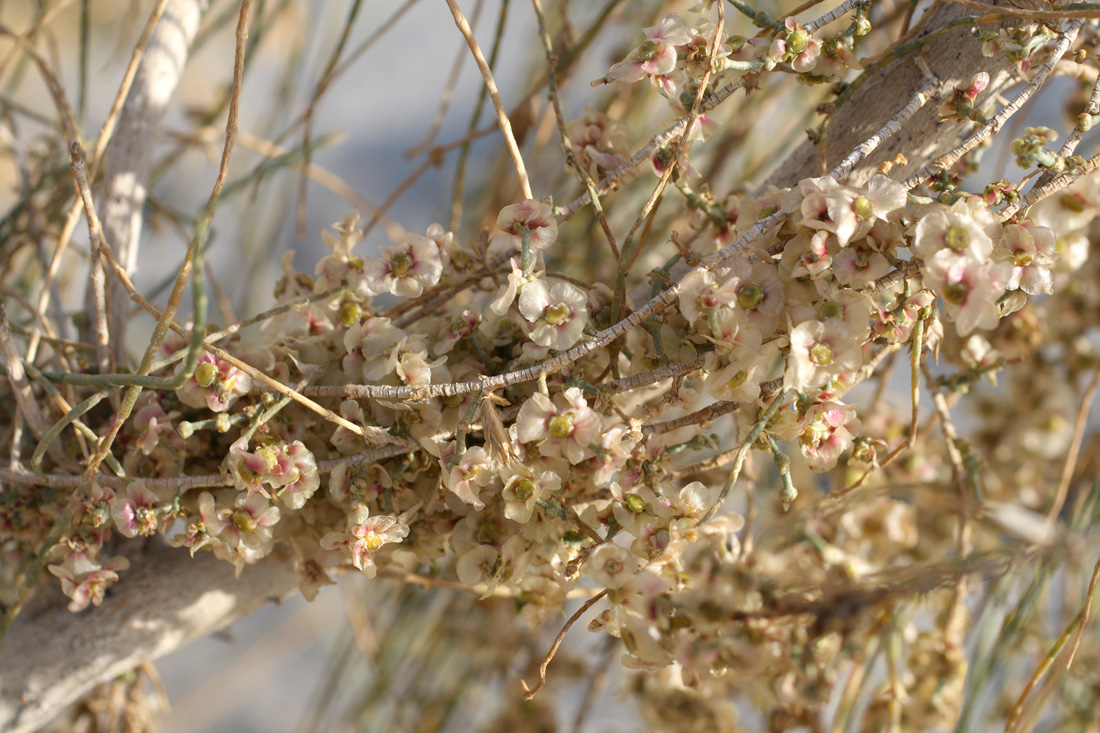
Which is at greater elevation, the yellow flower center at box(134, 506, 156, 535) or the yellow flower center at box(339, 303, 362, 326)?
the yellow flower center at box(339, 303, 362, 326)

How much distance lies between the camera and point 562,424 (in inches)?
14.0

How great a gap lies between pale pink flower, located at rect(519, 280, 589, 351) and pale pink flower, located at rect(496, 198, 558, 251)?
0.03 metres

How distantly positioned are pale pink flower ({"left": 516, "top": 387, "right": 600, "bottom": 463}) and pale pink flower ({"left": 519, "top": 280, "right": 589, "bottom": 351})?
0.08 ft

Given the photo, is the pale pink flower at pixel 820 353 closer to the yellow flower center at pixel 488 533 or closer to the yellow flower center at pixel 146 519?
the yellow flower center at pixel 488 533

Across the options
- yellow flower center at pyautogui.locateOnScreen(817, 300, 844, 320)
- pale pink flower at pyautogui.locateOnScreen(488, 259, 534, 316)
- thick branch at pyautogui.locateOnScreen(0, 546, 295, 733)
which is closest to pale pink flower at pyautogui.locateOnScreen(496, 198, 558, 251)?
pale pink flower at pyautogui.locateOnScreen(488, 259, 534, 316)

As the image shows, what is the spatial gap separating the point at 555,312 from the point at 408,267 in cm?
9

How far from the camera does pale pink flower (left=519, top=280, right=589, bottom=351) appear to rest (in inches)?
14.3

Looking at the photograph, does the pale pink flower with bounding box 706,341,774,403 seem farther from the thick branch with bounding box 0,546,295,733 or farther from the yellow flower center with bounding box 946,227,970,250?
the thick branch with bounding box 0,546,295,733

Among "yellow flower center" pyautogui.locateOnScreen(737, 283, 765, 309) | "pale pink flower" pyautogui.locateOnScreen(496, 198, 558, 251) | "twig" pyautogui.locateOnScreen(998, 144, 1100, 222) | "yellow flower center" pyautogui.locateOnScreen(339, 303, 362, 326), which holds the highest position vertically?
"twig" pyautogui.locateOnScreen(998, 144, 1100, 222)

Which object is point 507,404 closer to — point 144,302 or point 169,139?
point 144,302

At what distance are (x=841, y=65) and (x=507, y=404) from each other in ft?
0.71

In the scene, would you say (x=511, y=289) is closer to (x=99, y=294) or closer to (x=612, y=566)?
(x=612, y=566)

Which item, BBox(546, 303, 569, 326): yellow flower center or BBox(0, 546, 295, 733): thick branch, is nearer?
BBox(546, 303, 569, 326): yellow flower center

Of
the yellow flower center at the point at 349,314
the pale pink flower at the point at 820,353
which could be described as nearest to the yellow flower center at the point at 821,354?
the pale pink flower at the point at 820,353
